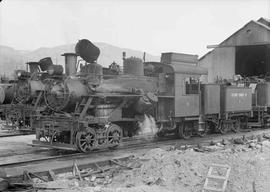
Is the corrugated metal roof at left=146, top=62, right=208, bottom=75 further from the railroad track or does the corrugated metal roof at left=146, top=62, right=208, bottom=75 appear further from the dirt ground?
the dirt ground

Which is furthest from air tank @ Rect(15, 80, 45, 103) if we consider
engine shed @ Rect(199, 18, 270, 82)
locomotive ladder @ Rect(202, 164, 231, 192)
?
engine shed @ Rect(199, 18, 270, 82)

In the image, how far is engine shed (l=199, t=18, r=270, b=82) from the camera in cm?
2456

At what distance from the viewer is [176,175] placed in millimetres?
7562

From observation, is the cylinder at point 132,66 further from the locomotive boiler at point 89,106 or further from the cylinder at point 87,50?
the cylinder at point 87,50

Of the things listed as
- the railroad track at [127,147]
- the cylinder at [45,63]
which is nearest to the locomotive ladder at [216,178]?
the railroad track at [127,147]

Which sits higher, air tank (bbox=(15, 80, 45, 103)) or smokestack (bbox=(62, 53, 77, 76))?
smokestack (bbox=(62, 53, 77, 76))

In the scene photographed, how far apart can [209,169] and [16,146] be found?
25.4ft

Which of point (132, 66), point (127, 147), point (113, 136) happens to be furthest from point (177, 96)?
point (113, 136)

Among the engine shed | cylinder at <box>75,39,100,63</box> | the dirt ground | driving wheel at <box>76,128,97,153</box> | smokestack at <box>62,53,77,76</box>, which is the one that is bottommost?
the dirt ground

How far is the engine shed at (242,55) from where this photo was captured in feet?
80.6

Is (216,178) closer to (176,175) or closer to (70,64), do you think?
(176,175)

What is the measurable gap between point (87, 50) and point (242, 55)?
1741 centimetres

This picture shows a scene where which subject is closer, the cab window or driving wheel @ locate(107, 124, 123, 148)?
driving wheel @ locate(107, 124, 123, 148)

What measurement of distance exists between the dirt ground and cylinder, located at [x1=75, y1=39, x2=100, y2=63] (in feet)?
13.7
